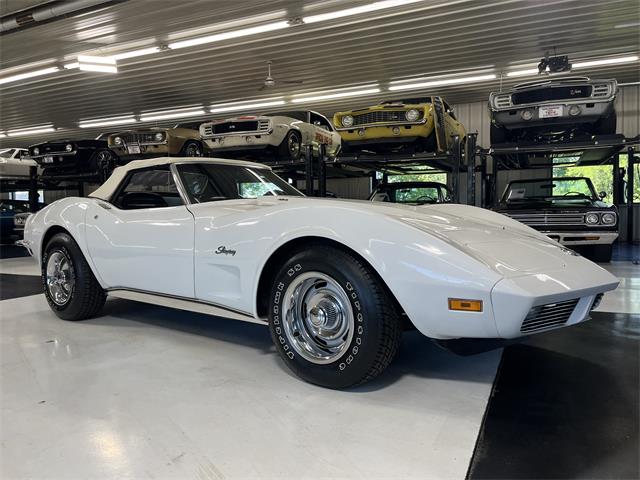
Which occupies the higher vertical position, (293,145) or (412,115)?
(412,115)

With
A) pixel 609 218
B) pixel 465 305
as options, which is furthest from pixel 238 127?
pixel 465 305

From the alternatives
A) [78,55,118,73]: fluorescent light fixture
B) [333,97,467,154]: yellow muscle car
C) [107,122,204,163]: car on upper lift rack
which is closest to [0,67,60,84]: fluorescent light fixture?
[78,55,118,73]: fluorescent light fixture

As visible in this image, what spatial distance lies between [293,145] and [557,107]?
413cm

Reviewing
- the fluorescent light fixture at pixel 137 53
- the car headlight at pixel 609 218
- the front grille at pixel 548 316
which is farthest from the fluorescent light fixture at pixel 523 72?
the front grille at pixel 548 316

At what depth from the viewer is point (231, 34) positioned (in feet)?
28.2

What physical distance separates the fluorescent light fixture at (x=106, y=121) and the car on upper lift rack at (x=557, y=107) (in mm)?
13946

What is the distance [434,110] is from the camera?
6.58 meters

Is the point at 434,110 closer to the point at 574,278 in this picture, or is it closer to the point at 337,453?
the point at 574,278

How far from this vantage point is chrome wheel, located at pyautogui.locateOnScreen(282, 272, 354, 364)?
218 cm

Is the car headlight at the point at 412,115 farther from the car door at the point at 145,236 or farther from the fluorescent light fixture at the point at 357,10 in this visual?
the car door at the point at 145,236

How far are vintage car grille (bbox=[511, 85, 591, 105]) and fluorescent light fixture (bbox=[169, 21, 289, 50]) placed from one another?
14.3 feet

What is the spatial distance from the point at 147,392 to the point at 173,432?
479 millimetres

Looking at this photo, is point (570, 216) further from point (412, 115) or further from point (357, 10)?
point (357, 10)

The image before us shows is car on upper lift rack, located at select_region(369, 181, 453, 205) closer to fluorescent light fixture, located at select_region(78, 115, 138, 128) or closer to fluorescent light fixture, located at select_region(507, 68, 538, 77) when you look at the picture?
fluorescent light fixture, located at select_region(507, 68, 538, 77)
